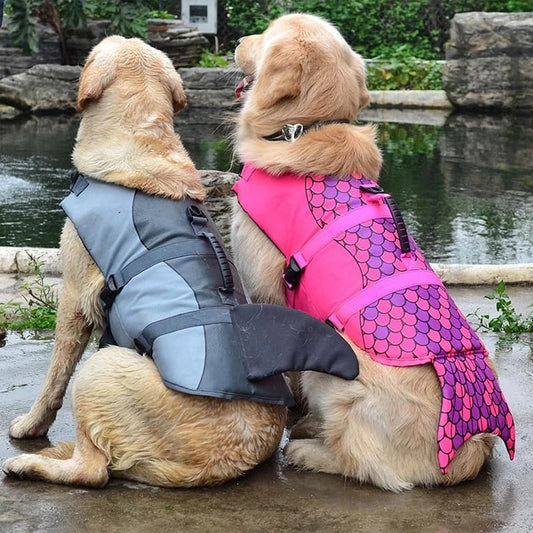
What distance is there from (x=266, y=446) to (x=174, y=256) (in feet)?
2.74

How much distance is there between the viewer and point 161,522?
10.7 feet

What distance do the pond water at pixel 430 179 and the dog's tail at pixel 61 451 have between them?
535 centimetres

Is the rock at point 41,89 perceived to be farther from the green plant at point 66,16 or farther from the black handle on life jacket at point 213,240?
the black handle on life jacket at point 213,240

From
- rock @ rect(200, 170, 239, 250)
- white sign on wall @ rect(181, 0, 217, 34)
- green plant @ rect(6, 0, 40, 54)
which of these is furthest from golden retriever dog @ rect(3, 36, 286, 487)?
white sign on wall @ rect(181, 0, 217, 34)

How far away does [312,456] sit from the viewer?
374 centimetres

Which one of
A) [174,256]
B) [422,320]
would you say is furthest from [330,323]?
[174,256]

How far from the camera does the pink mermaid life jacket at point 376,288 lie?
3.55 meters

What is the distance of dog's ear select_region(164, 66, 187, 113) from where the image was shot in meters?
4.14

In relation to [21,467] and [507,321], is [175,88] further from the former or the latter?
[507,321]

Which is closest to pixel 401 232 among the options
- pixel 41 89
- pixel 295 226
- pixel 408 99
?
pixel 295 226

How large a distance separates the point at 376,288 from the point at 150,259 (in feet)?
2.99

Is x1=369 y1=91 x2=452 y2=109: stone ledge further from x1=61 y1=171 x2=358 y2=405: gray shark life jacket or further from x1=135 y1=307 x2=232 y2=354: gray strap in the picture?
x1=135 y1=307 x2=232 y2=354: gray strap

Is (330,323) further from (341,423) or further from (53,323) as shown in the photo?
(53,323)

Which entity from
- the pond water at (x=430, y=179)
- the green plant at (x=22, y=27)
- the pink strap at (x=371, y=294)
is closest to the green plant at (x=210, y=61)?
the green plant at (x=22, y=27)
